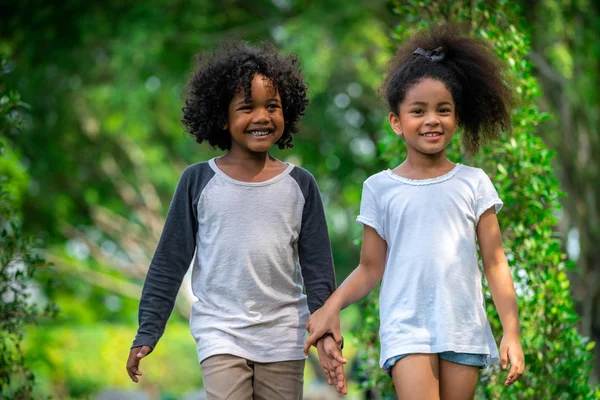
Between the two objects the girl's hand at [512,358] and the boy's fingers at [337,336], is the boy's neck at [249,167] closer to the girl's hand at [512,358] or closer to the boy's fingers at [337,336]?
the boy's fingers at [337,336]

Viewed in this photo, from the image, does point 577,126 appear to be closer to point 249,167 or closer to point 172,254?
point 249,167

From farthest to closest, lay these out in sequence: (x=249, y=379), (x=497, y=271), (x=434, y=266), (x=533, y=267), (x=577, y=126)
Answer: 1. (x=577, y=126)
2. (x=533, y=267)
3. (x=249, y=379)
4. (x=497, y=271)
5. (x=434, y=266)

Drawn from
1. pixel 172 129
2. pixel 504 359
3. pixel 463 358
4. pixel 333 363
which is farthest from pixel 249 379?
pixel 172 129

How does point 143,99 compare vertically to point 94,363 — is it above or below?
above

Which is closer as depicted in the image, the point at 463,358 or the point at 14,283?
the point at 463,358

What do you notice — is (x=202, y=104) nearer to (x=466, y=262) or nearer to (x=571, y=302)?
(x=466, y=262)

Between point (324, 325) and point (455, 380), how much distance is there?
563 millimetres

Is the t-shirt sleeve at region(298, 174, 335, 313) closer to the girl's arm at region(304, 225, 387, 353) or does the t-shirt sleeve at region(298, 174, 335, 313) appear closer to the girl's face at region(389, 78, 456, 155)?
the girl's arm at region(304, 225, 387, 353)

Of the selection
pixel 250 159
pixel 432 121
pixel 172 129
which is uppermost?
pixel 172 129

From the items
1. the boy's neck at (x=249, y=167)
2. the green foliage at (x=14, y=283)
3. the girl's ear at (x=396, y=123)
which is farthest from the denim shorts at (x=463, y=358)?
the green foliage at (x=14, y=283)

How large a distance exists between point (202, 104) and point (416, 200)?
1084 millimetres

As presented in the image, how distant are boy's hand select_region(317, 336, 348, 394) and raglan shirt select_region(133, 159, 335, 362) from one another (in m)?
0.20

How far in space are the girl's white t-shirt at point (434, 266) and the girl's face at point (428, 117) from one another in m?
0.13

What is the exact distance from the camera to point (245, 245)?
403 cm
